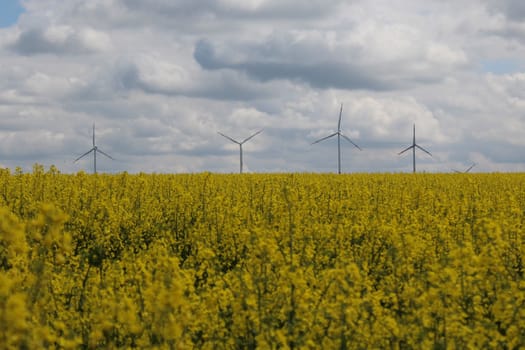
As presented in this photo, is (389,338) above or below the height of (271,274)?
below

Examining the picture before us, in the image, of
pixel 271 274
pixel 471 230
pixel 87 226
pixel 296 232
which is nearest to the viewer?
pixel 271 274

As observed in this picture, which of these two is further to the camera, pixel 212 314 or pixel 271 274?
pixel 271 274

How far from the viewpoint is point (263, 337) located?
6105 millimetres

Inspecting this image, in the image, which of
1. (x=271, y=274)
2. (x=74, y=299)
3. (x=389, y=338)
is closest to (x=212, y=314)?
(x=271, y=274)

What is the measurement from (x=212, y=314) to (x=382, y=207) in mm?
10515

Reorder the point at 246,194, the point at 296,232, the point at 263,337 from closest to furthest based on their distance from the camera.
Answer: the point at 263,337, the point at 296,232, the point at 246,194

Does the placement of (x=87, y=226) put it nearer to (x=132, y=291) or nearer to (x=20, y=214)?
(x=20, y=214)

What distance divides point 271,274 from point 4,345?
4081 millimetres

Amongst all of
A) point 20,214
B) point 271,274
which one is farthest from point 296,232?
point 20,214

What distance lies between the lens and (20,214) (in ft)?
52.7

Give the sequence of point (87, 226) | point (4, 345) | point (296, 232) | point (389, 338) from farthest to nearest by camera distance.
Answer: point (87, 226), point (296, 232), point (389, 338), point (4, 345)

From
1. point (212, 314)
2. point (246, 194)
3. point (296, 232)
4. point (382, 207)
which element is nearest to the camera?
point (212, 314)

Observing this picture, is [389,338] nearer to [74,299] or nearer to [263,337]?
[263,337]

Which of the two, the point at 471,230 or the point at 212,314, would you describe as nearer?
the point at 212,314
